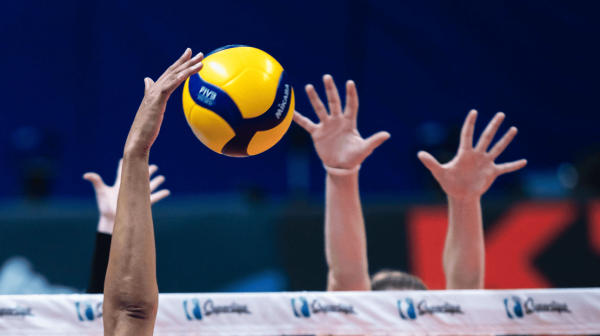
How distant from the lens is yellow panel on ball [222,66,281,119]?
9.00ft

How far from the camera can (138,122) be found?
72.6 inches

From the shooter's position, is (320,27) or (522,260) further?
(320,27)

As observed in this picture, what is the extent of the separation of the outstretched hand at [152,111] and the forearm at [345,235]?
1342 millimetres

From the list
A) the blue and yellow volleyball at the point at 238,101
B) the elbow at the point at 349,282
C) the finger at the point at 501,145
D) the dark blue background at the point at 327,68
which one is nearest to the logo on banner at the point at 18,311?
the blue and yellow volleyball at the point at 238,101

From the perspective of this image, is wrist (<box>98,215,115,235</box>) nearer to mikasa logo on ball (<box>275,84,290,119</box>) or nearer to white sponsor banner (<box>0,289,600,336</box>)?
white sponsor banner (<box>0,289,600,336</box>)

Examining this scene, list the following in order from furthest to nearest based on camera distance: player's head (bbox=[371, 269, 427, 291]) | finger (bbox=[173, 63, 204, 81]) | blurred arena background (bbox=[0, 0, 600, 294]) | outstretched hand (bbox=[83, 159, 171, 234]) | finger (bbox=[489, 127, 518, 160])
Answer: blurred arena background (bbox=[0, 0, 600, 294])
player's head (bbox=[371, 269, 427, 291])
outstretched hand (bbox=[83, 159, 171, 234])
finger (bbox=[489, 127, 518, 160])
finger (bbox=[173, 63, 204, 81])

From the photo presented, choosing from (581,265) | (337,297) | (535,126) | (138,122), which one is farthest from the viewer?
(535,126)

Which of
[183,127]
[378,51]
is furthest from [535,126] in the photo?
[183,127]

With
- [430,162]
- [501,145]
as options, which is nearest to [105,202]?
[430,162]

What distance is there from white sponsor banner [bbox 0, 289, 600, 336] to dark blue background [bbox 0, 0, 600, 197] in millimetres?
5662

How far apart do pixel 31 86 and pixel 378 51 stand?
570 cm

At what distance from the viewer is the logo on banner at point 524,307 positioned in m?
2.91

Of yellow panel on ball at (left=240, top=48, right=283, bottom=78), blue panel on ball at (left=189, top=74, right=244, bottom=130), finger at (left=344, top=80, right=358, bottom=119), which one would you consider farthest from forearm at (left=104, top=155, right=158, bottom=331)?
finger at (left=344, top=80, right=358, bottom=119)

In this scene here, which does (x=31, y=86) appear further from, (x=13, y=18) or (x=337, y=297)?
(x=337, y=297)
